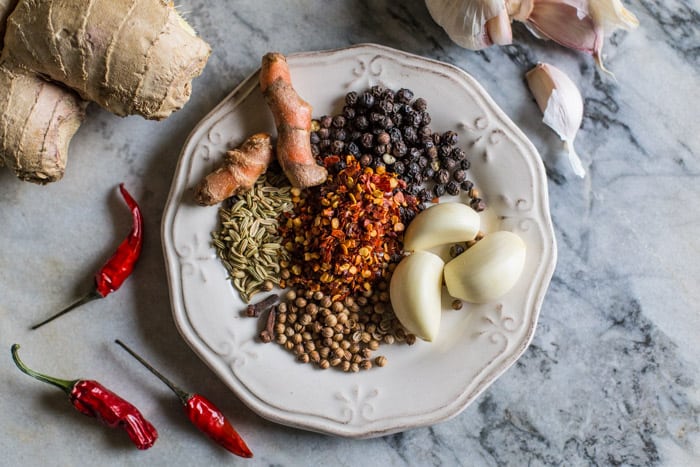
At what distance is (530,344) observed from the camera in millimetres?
1765

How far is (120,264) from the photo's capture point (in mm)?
1700

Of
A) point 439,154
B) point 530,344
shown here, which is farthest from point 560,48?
point 530,344

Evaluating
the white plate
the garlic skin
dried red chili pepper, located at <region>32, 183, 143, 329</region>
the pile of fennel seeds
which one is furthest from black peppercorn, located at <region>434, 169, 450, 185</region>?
dried red chili pepper, located at <region>32, 183, 143, 329</region>

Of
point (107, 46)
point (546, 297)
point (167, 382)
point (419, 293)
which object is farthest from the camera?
point (546, 297)

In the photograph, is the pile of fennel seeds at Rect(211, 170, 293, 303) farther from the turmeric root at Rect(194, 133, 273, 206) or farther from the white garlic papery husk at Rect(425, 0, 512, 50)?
the white garlic papery husk at Rect(425, 0, 512, 50)

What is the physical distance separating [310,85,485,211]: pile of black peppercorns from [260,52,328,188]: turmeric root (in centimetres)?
8

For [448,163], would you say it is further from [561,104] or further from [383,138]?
[561,104]

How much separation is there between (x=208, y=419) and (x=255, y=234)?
54 centimetres

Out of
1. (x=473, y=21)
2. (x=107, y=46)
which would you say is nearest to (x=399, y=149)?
(x=473, y=21)

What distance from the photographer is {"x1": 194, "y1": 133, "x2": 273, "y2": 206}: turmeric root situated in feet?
5.21

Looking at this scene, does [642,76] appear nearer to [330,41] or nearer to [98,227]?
[330,41]

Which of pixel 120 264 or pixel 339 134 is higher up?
pixel 339 134

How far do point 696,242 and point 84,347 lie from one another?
6.04 feet

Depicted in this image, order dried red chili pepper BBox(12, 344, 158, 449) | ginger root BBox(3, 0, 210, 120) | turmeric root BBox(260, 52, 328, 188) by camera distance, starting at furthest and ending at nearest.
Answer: dried red chili pepper BBox(12, 344, 158, 449), turmeric root BBox(260, 52, 328, 188), ginger root BBox(3, 0, 210, 120)
